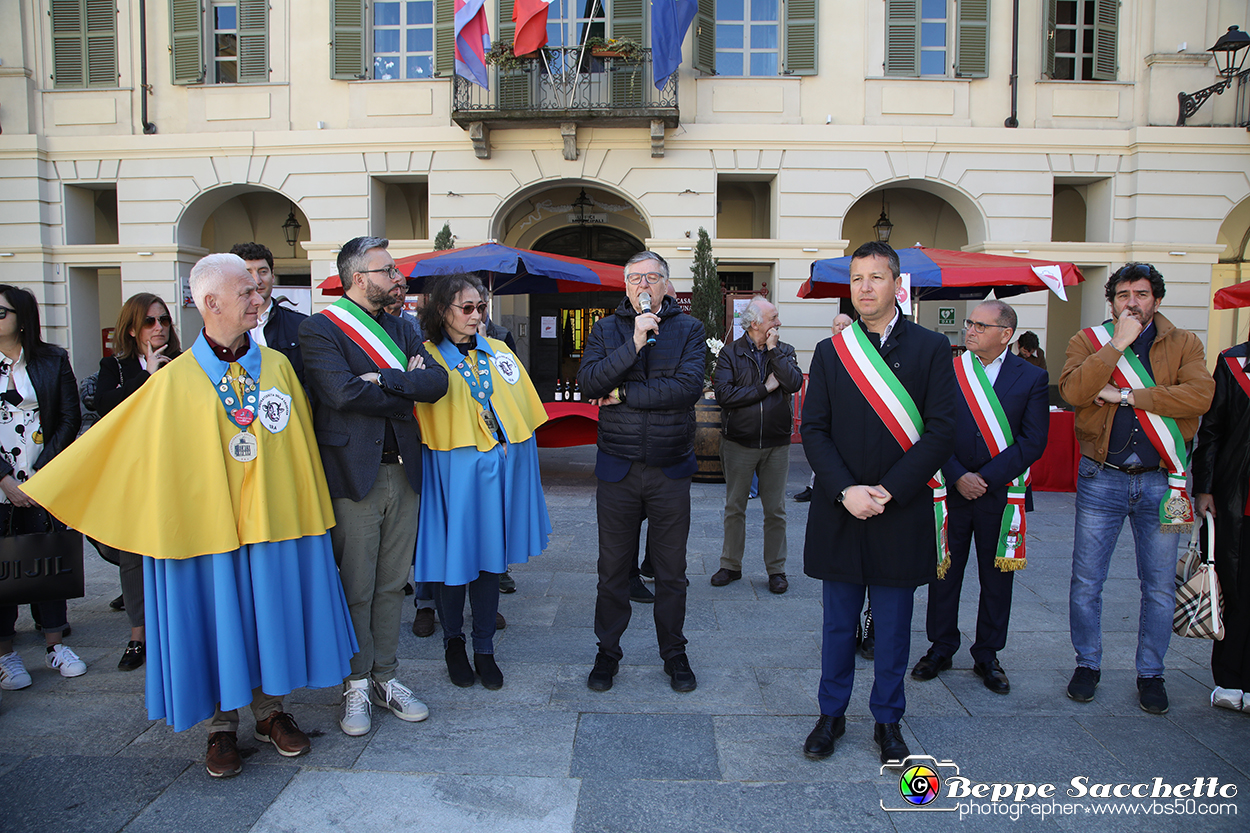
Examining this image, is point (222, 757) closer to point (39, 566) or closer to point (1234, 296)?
point (39, 566)

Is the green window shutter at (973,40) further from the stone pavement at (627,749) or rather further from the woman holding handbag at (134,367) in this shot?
the woman holding handbag at (134,367)

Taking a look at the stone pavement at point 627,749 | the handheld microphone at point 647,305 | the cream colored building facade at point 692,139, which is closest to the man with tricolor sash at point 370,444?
the stone pavement at point 627,749

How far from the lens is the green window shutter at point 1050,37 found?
1275 cm

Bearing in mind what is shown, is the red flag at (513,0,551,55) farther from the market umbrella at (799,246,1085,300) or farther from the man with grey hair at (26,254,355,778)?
the man with grey hair at (26,254,355,778)

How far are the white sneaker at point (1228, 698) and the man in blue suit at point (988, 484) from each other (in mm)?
899

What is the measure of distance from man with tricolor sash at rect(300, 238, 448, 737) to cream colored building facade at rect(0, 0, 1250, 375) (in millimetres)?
10041

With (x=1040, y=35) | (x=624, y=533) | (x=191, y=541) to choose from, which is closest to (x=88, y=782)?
(x=191, y=541)

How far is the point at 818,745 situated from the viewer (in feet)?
9.82

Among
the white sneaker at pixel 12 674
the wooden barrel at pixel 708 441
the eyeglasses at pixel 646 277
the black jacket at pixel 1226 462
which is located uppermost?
the eyeglasses at pixel 646 277

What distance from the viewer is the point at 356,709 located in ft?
10.7

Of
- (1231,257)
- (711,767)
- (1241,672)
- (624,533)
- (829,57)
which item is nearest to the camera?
(711,767)

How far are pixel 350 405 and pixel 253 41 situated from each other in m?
13.1

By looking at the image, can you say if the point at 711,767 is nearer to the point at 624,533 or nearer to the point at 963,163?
the point at 624,533

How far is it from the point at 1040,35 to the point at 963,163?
2.47m
